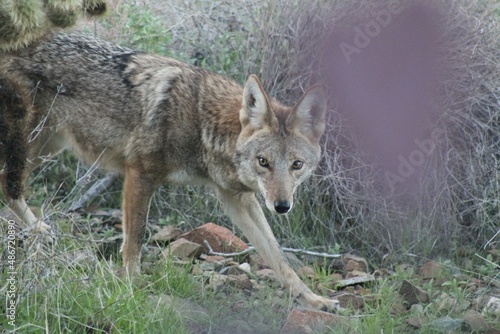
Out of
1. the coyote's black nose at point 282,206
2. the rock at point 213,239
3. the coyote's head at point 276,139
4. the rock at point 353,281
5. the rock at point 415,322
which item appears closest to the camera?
the rock at point 415,322

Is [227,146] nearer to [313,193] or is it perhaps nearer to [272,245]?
[272,245]

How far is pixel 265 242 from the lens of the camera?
19.6 ft

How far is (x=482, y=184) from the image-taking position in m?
6.75

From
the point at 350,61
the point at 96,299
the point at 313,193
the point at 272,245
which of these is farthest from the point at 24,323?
the point at 350,61

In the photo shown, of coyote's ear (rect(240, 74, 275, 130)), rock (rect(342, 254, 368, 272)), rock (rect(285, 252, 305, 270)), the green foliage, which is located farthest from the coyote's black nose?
the green foliage

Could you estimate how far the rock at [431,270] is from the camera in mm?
6020

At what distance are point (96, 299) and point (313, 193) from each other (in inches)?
115

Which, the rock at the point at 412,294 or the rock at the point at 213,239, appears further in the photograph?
the rock at the point at 213,239

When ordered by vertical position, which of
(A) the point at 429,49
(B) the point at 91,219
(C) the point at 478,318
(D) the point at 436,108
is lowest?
(B) the point at 91,219

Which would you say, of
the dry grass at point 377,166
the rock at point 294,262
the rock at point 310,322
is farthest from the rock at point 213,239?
the rock at point 310,322

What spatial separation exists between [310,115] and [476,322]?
77.3 inches

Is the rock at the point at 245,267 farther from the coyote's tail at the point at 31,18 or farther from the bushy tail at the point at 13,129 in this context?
the coyote's tail at the point at 31,18

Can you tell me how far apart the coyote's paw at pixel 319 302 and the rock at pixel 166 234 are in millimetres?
1578

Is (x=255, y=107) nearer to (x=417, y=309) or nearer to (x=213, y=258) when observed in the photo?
(x=213, y=258)
